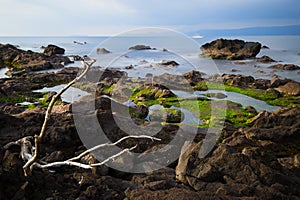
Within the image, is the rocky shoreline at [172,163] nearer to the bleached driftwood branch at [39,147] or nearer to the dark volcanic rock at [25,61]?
the bleached driftwood branch at [39,147]

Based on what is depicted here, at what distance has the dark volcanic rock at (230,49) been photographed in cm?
7912

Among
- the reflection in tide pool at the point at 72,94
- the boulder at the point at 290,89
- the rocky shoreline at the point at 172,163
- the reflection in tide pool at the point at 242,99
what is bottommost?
the reflection in tide pool at the point at 72,94

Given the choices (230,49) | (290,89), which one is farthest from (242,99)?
(230,49)

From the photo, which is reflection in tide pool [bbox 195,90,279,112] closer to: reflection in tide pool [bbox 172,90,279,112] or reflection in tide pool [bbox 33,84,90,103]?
reflection in tide pool [bbox 172,90,279,112]

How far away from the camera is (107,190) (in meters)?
6.89

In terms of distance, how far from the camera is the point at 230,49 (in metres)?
83.2

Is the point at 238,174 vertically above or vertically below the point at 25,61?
above

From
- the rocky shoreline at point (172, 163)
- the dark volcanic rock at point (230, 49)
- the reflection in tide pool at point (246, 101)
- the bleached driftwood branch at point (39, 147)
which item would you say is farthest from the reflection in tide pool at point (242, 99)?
the dark volcanic rock at point (230, 49)

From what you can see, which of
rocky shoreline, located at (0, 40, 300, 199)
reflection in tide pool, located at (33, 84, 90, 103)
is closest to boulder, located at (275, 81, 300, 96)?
rocky shoreline, located at (0, 40, 300, 199)

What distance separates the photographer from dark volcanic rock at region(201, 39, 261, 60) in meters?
79.1

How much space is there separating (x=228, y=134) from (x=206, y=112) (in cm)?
757

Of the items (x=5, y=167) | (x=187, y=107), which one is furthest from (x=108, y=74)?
(x=5, y=167)

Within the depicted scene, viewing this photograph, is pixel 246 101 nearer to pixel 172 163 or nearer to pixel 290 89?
pixel 290 89

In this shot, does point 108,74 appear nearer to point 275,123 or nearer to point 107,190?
point 275,123
